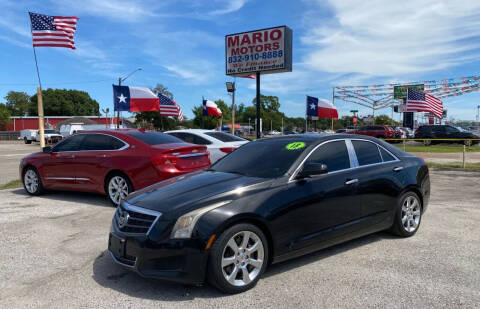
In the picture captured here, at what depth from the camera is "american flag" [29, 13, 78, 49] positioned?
46.4ft

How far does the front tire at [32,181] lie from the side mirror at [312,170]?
6.79m

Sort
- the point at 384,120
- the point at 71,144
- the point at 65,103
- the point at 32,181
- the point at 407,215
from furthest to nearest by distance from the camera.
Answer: the point at 65,103
the point at 384,120
the point at 32,181
the point at 71,144
the point at 407,215

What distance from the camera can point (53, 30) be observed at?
14.4 m

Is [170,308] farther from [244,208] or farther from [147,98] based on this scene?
[147,98]

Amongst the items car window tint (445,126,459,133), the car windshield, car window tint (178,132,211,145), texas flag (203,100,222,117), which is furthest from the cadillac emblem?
car window tint (445,126,459,133)

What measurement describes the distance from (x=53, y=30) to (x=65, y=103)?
378 ft

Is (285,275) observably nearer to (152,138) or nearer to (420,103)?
(152,138)

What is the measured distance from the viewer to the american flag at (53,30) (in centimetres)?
1414

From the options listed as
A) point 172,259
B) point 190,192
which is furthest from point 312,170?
point 172,259

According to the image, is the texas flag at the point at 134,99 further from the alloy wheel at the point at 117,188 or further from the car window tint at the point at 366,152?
the car window tint at the point at 366,152

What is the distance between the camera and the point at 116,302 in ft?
10.8

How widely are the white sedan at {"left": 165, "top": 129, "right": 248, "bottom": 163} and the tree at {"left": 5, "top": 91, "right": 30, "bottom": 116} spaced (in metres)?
131

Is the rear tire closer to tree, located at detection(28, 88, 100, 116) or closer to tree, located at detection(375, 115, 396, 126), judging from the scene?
tree, located at detection(375, 115, 396, 126)

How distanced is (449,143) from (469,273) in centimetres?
3102
